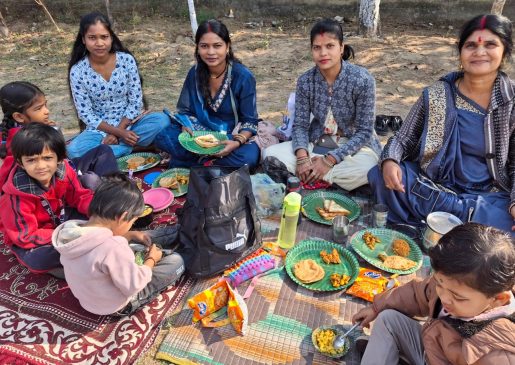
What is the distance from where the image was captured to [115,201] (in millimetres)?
2230

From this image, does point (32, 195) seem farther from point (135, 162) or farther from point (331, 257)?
point (331, 257)

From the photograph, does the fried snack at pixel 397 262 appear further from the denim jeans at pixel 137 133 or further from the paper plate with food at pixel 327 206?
the denim jeans at pixel 137 133

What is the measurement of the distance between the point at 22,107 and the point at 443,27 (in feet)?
26.4

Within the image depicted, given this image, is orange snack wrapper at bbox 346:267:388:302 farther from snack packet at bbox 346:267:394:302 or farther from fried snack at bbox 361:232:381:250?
fried snack at bbox 361:232:381:250

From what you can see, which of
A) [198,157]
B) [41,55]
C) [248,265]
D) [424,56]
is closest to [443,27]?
[424,56]

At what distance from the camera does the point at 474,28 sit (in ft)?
8.58

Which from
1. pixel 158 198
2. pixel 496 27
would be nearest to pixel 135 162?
pixel 158 198

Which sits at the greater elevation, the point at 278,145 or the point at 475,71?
the point at 475,71

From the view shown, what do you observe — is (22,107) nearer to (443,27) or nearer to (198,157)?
(198,157)

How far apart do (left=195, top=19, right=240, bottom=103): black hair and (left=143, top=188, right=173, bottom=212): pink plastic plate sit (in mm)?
1105

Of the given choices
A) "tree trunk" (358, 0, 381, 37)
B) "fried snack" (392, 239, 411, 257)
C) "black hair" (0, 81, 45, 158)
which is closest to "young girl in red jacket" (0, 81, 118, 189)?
"black hair" (0, 81, 45, 158)

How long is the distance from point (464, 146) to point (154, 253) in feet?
7.94

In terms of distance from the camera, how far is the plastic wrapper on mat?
2285 millimetres

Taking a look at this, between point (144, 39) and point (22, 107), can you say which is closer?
point (22, 107)
